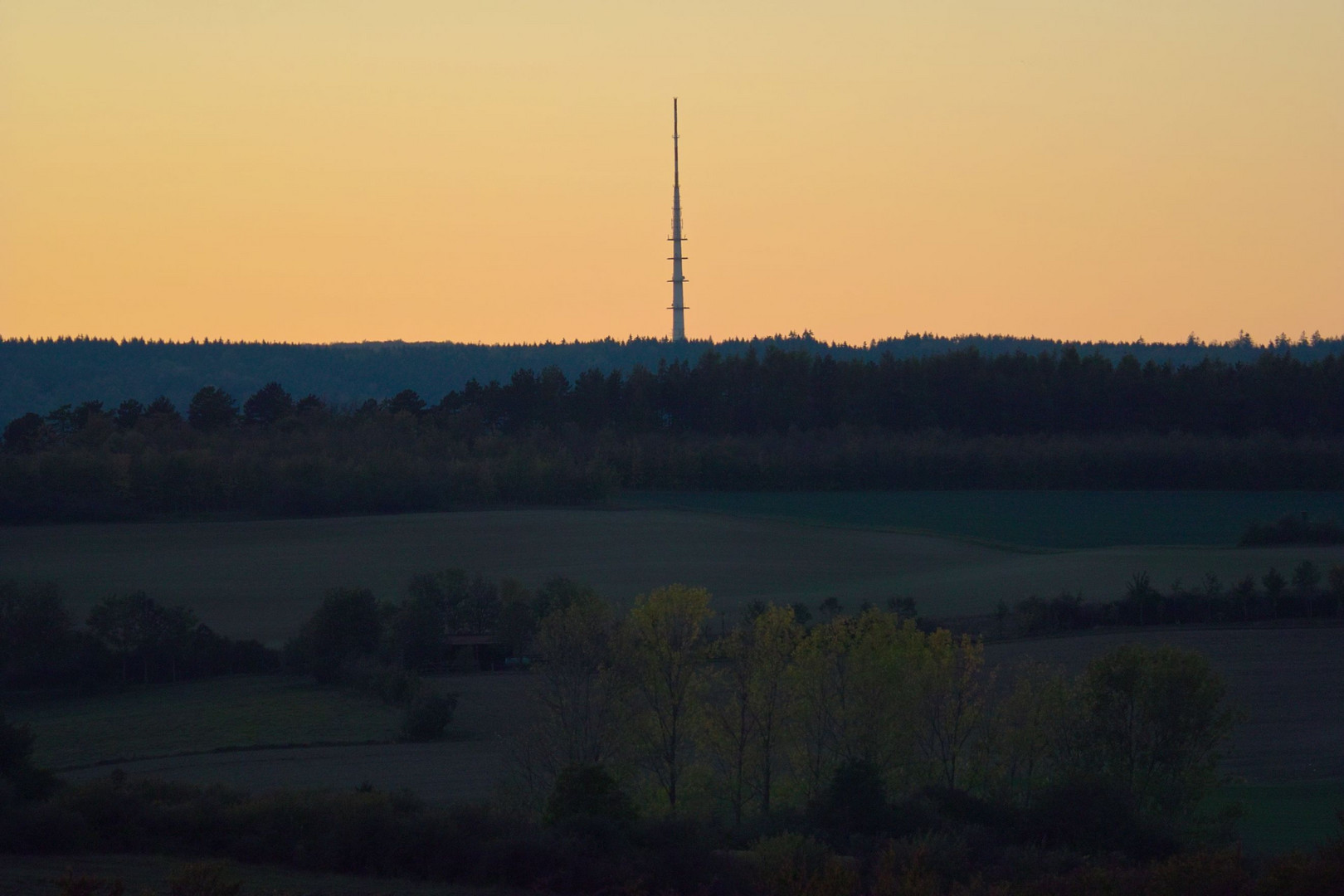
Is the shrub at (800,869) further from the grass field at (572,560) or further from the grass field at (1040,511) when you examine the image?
the grass field at (1040,511)

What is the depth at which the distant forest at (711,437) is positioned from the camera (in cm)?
7600

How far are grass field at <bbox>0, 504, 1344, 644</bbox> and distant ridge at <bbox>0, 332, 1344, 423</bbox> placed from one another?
53.1 m

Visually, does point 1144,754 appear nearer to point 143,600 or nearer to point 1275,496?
point 143,600

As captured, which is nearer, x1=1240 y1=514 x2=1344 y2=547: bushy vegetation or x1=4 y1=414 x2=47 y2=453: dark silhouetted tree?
x1=1240 y1=514 x2=1344 y2=547: bushy vegetation

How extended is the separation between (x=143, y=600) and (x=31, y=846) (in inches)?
1099

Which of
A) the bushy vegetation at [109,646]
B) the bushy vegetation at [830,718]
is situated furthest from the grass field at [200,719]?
the bushy vegetation at [830,718]

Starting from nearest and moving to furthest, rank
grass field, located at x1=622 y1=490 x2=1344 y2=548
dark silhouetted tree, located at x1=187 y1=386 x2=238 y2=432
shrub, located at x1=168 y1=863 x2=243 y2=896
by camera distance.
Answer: shrub, located at x1=168 y1=863 x2=243 y2=896 → grass field, located at x1=622 y1=490 x2=1344 y2=548 → dark silhouetted tree, located at x1=187 y1=386 x2=238 y2=432

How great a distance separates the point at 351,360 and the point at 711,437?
62.0 metres

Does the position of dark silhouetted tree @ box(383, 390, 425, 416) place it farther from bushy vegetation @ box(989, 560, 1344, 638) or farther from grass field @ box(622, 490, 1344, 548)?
bushy vegetation @ box(989, 560, 1344, 638)

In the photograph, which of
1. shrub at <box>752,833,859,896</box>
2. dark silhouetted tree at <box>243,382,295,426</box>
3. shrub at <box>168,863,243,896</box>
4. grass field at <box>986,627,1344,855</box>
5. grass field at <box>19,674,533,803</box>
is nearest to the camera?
shrub at <box>168,863,243,896</box>

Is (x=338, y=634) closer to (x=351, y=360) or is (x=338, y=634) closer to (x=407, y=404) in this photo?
(x=407, y=404)

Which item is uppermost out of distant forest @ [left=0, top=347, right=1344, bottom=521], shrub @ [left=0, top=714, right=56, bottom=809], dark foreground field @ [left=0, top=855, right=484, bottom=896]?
distant forest @ [left=0, top=347, right=1344, bottom=521]

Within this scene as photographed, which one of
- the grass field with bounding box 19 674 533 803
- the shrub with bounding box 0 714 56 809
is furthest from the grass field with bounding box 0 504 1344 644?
the shrub with bounding box 0 714 56 809

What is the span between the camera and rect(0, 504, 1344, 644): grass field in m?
53.4
